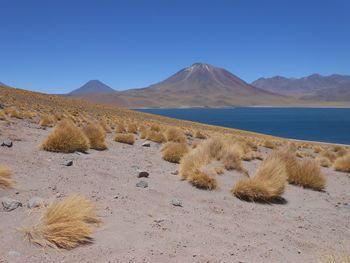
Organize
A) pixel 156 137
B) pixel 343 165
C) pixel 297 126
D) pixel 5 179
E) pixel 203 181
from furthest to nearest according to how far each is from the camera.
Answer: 1. pixel 297 126
2. pixel 156 137
3. pixel 343 165
4. pixel 203 181
5. pixel 5 179

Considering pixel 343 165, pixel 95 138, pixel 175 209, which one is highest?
pixel 95 138

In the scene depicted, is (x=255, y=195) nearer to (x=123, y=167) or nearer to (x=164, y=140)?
(x=123, y=167)

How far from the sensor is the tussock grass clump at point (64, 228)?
4641 mm

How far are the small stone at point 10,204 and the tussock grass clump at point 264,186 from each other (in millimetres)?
4576

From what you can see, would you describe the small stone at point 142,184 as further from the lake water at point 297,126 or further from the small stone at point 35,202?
the lake water at point 297,126

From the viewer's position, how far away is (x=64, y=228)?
4.79 meters

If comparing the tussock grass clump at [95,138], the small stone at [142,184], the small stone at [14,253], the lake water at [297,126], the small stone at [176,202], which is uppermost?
the tussock grass clump at [95,138]

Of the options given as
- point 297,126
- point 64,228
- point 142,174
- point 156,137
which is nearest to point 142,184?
point 142,174

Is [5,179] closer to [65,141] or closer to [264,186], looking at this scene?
[65,141]

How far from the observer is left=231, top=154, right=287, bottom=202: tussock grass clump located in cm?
836

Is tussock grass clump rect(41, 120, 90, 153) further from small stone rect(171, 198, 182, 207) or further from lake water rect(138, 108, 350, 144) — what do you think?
lake water rect(138, 108, 350, 144)

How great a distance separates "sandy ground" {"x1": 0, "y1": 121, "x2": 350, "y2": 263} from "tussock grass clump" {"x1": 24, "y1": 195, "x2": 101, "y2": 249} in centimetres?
12

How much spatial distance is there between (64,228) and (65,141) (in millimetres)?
6520

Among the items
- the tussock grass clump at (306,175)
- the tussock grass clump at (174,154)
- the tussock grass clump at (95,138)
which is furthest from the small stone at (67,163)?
the tussock grass clump at (306,175)
